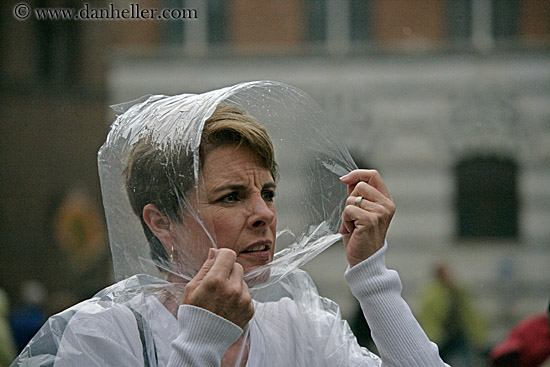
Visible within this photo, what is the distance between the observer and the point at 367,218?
189cm

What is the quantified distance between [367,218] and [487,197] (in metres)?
9.58

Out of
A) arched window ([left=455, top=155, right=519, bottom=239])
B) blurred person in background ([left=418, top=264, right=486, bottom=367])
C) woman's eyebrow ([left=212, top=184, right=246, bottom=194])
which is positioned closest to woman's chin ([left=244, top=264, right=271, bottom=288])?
woman's eyebrow ([left=212, top=184, right=246, bottom=194])

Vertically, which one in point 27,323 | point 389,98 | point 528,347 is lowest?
point 27,323

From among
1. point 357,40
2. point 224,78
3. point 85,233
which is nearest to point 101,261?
point 85,233

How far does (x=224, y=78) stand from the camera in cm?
1150

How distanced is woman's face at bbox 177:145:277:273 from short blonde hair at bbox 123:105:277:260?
0.09ft

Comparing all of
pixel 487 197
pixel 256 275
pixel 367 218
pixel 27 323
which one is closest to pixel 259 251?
pixel 256 275

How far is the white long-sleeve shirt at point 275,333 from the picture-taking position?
161cm

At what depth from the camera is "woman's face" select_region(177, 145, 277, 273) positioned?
1851 mm

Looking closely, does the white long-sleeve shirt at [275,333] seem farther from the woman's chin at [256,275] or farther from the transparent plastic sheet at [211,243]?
the woman's chin at [256,275]

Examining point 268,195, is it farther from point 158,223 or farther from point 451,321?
point 451,321

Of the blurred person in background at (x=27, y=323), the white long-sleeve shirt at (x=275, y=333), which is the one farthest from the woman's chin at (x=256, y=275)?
the blurred person in background at (x=27, y=323)

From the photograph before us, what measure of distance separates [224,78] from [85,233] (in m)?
3.46

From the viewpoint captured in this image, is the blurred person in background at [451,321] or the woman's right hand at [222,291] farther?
the blurred person in background at [451,321]
